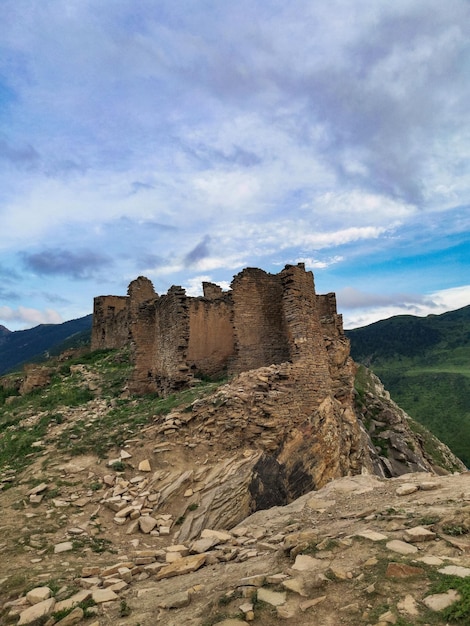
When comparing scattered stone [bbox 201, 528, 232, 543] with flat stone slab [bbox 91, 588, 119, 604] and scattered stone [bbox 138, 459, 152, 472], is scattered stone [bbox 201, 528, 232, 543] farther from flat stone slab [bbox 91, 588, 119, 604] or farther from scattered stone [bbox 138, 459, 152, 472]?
scattered stone [bbox 138, 459, 152, 472]

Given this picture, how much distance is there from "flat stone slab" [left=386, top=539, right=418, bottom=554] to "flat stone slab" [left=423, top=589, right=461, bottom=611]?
0.90 metres

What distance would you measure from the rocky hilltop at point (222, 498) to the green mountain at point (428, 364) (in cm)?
5054

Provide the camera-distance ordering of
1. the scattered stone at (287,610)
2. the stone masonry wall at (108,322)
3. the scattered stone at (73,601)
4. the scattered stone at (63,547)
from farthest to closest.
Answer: the stone masonry wall at (108,322) < the scattered stone at (63,547) < the scattered stone at (73,601) < the scattered stone at (287,610)

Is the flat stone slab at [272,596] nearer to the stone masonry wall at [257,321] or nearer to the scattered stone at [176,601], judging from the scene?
the scattered stone at [176,601]

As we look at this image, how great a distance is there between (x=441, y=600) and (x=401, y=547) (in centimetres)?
112

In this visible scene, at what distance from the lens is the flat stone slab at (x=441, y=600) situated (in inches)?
127

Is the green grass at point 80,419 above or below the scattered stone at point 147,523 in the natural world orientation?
above

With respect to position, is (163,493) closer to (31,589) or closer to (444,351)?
(31,589)

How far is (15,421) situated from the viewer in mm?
15820

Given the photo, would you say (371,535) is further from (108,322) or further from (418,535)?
(108,322)

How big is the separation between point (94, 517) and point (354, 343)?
112 metres

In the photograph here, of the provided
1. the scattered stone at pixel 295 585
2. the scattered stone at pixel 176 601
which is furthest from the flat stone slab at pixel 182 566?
the scattered stone at pixel 295 585

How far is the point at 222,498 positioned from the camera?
853cm

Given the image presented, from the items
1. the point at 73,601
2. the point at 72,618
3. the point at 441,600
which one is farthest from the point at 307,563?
the point at 73,601
